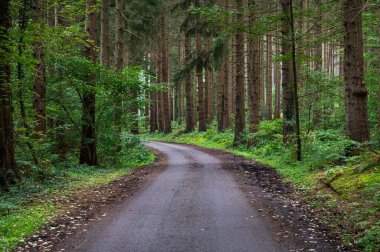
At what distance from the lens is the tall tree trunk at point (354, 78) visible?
991 cm

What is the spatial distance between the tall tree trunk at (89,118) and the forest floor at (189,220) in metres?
4.69

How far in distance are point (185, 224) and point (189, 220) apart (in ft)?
0.86

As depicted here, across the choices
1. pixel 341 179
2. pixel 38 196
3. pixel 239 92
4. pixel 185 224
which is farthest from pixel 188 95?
pixel 185 224

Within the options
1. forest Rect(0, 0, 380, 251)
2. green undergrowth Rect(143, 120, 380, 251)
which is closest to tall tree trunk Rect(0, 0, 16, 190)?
forest Rect(0, 0, 380, 251)

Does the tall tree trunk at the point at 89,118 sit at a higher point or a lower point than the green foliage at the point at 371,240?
higher

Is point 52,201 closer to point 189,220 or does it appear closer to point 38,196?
point 38,196

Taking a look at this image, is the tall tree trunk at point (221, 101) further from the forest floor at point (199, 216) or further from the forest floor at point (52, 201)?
the forest floor at point (199, 216)

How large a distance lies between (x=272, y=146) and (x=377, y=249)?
12201mm

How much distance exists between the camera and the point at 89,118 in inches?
567

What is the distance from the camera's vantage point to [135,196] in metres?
8.93

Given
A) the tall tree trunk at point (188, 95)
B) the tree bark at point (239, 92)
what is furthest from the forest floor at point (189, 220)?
the tall tree trunk at point (188, 95)

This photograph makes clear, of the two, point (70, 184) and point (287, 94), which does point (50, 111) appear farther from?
point (287, 94)

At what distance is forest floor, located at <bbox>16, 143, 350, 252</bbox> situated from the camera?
17.6 ft

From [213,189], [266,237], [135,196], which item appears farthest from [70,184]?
[266,237]
